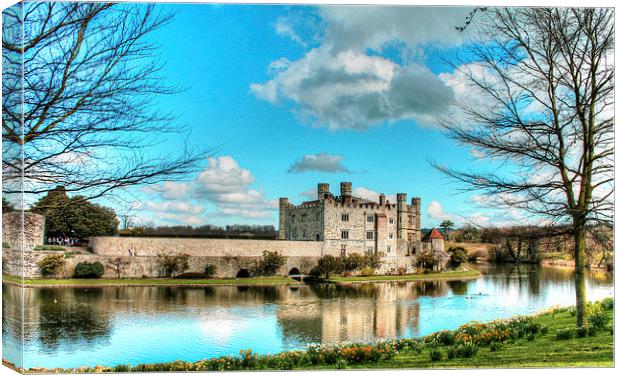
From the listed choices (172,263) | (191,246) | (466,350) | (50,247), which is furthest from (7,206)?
(466,350)

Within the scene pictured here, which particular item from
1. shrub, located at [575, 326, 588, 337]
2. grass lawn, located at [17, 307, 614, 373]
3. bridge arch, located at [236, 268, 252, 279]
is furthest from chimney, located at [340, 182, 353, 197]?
shrub, located at [575, 326, 588, 337]

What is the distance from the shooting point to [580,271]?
10.1m

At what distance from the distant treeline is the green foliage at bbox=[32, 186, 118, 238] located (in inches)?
21.8

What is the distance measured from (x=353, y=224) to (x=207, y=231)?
3.84 metres

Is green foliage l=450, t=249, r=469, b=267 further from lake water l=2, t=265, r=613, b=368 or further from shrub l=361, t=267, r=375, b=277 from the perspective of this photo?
shrub l=361, t=267, r=375, b=277

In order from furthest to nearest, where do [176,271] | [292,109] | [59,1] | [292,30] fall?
[176,271] < [292,109] < [292,30] < [59,1]

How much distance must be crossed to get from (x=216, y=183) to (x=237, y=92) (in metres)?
1.72

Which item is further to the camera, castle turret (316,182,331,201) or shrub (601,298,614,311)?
castle turret (316,182,331,201)

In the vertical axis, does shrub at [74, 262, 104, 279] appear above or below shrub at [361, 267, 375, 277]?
above

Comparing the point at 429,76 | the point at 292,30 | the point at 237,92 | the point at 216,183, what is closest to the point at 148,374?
the point at 216,183

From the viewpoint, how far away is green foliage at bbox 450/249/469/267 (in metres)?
12.1

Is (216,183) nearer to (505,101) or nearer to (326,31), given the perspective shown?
(326,31)

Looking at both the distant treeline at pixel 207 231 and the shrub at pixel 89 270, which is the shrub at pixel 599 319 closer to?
the distant treeline at pixel 207 231

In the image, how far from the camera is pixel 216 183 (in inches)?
434
